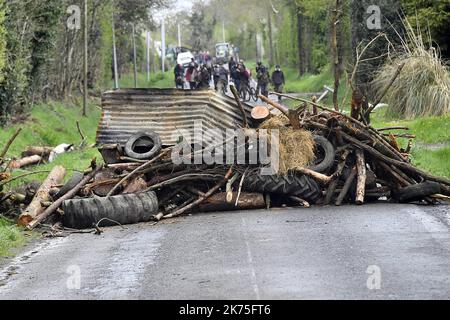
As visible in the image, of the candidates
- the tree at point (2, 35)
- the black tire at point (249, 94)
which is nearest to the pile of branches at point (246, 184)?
the tree at point (2, 35)

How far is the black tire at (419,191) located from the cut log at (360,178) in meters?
0.63

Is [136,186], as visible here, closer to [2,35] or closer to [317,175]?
[317,175]

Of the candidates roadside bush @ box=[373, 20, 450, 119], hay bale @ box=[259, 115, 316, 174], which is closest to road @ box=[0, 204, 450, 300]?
hay bale @ box=[259, 115, 316, 174]

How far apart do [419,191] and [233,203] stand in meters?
2.90

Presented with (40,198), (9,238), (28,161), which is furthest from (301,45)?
(9,238)

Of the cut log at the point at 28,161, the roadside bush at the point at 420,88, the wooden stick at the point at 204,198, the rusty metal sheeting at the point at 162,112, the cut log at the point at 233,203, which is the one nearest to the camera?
the wooden stick at the point at 204,198

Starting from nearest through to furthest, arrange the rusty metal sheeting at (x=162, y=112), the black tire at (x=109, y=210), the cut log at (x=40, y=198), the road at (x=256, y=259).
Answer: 1. the road at (x=256, y=259)
2. the black tire at (x=109, y=210)
3. the cut log at (x=40, y=198)
4. the rusty metal sheeting at (x=162, y=112)

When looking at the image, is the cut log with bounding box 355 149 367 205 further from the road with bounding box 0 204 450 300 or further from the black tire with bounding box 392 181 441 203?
the black tire with bounding box 392 181 441 203

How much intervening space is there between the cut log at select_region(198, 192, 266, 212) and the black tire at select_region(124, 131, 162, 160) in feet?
4.44

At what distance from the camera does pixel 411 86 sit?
100ft

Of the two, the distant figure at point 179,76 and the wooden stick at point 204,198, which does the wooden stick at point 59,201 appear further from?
the distant figure at point 179,76

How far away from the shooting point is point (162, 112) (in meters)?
18.8

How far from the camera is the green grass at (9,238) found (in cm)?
1396

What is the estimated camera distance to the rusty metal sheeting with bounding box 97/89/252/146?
1853 centimetres
